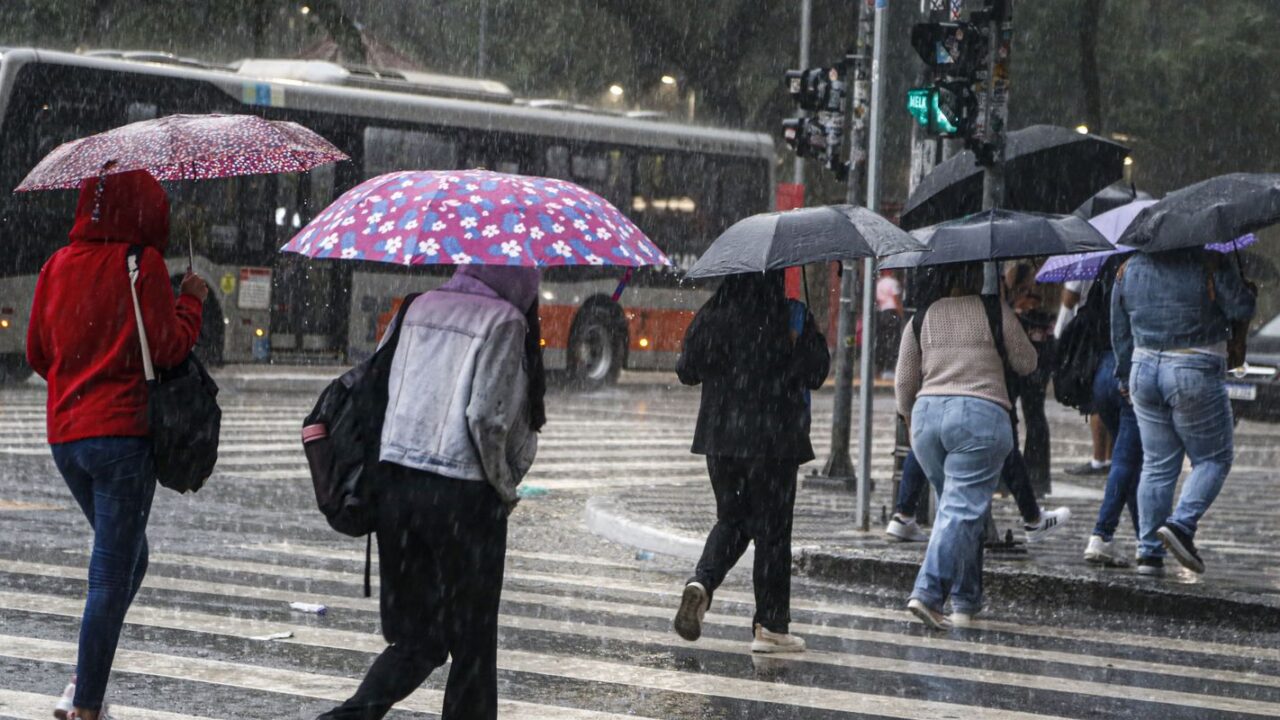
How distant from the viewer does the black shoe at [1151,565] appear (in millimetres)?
9586

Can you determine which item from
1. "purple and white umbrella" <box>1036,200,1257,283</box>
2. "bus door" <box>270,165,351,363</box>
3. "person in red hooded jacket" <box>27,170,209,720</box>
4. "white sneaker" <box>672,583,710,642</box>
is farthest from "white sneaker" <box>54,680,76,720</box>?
"bus door" <box>270,165,351,363</box>

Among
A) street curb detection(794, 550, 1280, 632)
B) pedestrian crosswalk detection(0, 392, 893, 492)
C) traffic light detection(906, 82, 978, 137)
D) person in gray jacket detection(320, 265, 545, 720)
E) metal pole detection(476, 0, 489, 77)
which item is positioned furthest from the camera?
metal pole detection(476, 0, 489, 77)

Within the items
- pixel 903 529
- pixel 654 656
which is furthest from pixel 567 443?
pixel 654 656

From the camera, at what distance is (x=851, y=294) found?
14047 mm

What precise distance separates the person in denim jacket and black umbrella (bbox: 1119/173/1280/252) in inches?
5.7

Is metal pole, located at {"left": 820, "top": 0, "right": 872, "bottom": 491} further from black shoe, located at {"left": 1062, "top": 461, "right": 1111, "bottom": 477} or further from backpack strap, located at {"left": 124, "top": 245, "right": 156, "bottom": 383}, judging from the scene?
backpack strap, located at {"left": 124, "top": 245, "right": 156, "bottom": 383}

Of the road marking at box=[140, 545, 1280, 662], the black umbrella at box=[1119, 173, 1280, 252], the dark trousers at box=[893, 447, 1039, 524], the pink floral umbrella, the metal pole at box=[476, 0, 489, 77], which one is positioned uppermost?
the metal pole at box=[476, 0, 489, 77]

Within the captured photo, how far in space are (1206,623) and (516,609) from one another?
10.6 feet

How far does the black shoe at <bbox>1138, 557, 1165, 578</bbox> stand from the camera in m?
9.59

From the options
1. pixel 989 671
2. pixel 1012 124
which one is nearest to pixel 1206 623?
pixel 989 671

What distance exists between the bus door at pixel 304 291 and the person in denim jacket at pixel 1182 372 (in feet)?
49.2

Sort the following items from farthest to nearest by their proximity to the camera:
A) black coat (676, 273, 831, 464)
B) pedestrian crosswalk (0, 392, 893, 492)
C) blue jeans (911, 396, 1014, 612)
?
1. pedestrian crosswalk (0, 392, 893, 492)
2. blue jeans (911, 396, 1014, 612)
3. black coat (676, 273, 831, 464)

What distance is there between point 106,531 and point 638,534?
19.5 ft

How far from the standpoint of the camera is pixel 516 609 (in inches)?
343
